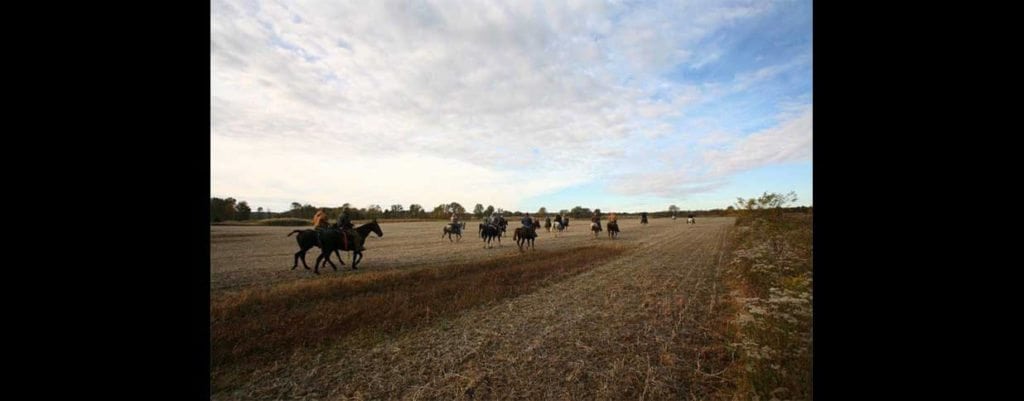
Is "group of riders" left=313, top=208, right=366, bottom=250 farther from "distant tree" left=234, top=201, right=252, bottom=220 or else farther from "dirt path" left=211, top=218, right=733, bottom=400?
"distant tree" left=234, top=201, right=252, bottom=220

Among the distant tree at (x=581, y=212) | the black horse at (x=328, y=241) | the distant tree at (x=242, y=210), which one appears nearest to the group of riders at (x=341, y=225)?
the black horse at (x=328, y=241)

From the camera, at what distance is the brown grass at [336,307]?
575 centimetres

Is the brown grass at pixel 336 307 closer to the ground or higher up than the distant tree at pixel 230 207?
closer to the ground

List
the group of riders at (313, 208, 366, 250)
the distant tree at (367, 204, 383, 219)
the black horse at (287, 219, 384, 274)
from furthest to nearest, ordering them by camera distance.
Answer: the distant tree at (367, 204, 383, 219) → the group of riders at (313, 208, 366, 250) → the black horse at (287, 219, 384, 274)

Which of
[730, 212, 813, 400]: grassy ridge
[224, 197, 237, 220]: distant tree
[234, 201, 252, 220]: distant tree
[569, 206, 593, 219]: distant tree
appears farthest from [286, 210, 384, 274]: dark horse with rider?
[569, 206, 593, 219]: distant tree

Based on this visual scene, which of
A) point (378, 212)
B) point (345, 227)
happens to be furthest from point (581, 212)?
point (345, 227)

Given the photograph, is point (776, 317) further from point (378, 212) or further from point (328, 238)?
point (378, 212)

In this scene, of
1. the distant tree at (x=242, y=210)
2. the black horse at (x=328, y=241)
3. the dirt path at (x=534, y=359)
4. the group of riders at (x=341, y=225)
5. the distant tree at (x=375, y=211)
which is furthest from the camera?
the distant tree at (x=375, y=211)

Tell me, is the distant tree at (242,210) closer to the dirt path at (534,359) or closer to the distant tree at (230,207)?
the distant tree at (230,207)

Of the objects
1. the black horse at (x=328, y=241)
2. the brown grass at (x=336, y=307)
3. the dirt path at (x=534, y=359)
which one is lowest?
the dirt path at (x=534, y=359)

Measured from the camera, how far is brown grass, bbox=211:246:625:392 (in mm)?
5746
